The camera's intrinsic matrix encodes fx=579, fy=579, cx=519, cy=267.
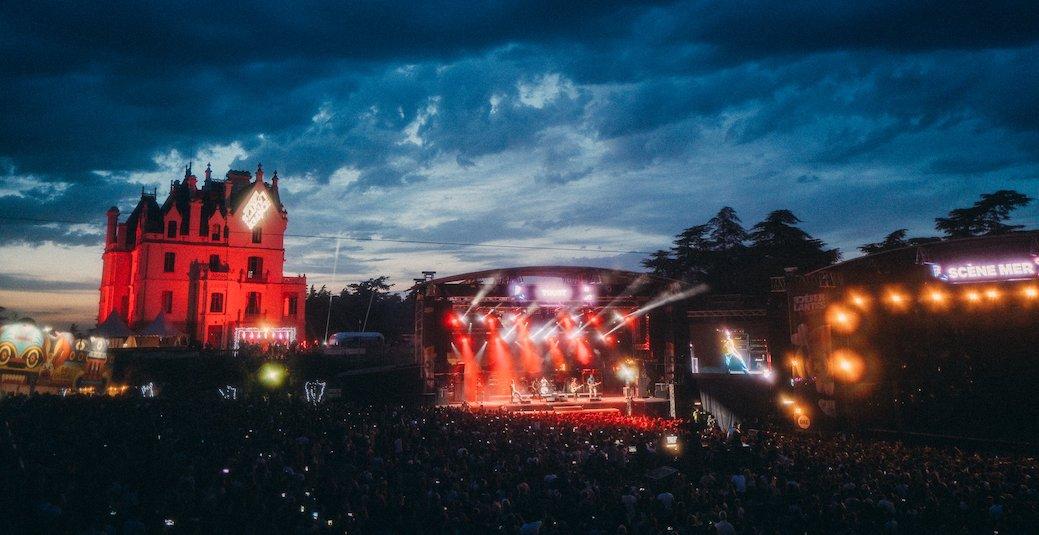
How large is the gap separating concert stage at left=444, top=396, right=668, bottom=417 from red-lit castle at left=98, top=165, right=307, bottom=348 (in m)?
20.2

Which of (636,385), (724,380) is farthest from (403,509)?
(636,385)

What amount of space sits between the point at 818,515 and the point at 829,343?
13286mm

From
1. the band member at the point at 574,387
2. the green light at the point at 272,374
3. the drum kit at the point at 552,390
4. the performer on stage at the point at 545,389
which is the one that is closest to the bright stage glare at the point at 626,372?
the drum kit at the point at 552,390

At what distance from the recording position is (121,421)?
13312 millimetres

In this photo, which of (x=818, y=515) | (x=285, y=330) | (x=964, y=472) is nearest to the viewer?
(x=818, y=515)

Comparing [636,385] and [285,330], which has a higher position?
[285,330]

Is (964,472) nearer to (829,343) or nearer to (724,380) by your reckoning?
(829,343)

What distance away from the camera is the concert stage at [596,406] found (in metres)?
26.1

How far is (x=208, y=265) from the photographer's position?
38781 millimetres

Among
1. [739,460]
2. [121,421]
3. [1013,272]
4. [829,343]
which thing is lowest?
[739,460]

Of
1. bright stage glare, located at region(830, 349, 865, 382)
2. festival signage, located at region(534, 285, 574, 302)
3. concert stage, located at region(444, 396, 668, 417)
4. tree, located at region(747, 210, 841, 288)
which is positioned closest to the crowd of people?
bright stage glare, located at region(830, 349, 865, 382)

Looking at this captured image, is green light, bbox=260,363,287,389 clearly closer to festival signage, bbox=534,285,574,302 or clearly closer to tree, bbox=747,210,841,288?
festival signage, bbox=534,285,574,302

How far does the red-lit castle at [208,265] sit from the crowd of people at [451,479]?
24.9 metres

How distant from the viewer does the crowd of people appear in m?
7.14
